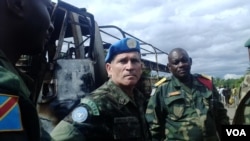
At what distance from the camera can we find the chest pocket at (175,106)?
3.60 m

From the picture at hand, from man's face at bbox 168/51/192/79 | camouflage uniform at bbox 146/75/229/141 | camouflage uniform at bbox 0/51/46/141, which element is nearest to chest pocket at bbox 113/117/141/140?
camouflage uniform at bbox 0/51/46/141

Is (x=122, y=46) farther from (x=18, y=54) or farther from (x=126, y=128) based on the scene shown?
(x=18, y=54)

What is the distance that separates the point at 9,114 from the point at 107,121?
104 centimetres

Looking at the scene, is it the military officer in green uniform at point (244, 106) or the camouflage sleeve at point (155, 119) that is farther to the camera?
the camouflage sleeve at point (155, 119)

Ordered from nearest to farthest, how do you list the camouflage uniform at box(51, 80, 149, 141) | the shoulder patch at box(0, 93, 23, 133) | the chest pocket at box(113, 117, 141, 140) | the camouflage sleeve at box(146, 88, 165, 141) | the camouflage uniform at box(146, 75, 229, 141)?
the shoulder patch at box(0, 93, 23, 133)
the camouflage uniform at box(51, 80, 149, 141)
the chest pocket at box(113, 117, 141, 140)
the camouflage uniform at box(146, 75, 229, 141)
the camouflage sleeve at box(146, 88, 165, 141)

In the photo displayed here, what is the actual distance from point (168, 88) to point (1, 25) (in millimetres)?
2977

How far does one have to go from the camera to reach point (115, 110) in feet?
6.06

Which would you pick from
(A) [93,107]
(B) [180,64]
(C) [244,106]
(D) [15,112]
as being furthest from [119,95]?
(B) [180,64]

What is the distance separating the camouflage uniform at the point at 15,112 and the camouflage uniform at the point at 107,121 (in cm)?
77

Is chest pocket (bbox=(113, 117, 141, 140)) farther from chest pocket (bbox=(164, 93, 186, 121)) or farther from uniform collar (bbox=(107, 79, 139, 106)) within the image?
chest pocket (bbox=(164, 93, 186, 121))

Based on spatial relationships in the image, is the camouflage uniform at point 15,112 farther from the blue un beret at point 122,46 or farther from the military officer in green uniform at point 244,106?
the military officer in green uniform at point 244,106

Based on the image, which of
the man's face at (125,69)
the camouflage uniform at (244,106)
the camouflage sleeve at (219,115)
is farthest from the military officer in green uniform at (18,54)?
the camouflage sleeve at (219,115)

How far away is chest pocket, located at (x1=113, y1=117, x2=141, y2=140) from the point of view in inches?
70.6

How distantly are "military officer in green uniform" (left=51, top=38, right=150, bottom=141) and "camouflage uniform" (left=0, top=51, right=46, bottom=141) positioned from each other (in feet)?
2.53
